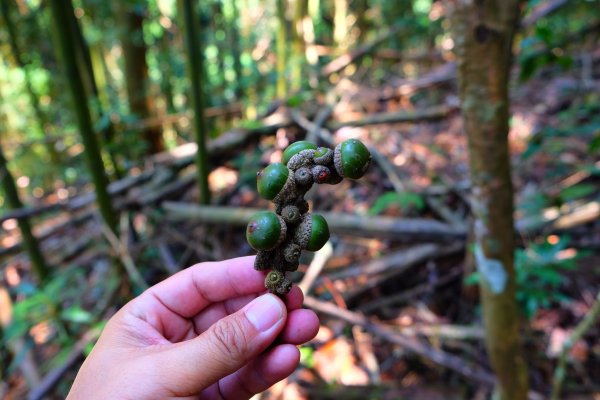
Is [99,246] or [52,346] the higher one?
[99,246]

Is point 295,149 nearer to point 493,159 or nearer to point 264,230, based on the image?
point 264,230

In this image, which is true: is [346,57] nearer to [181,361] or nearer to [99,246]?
[99,246]

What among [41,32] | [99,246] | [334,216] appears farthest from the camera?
[41,32]

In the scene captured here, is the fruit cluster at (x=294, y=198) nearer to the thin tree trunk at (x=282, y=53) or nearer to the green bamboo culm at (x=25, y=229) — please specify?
the green bamboo culm at (x=25, y=229)

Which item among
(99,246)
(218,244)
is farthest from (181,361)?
(99,246)

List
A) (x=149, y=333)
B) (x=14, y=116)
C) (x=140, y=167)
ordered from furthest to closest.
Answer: (x=14, y=116) → (x=140, y=167) → (x=149, y=333)

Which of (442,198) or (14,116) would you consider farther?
(14,116)

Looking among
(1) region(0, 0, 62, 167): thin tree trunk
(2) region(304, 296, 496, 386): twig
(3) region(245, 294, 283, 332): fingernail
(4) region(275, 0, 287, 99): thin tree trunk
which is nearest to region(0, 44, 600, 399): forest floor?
(2) region(304, 296, 496, 386): twig

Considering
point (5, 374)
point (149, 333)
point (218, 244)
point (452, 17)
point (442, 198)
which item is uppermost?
point (452, 17)
